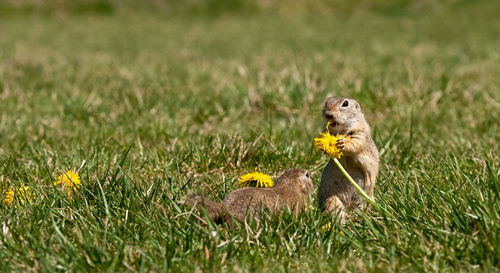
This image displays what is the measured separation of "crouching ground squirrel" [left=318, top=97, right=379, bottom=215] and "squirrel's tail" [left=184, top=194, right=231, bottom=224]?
67cm

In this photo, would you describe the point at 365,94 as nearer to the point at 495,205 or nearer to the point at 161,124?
the point at 161,124

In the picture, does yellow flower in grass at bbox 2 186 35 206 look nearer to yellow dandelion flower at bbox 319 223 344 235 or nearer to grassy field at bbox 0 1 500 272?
grassy field at bbox 0 1 500 272

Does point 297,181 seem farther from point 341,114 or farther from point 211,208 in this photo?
point 211,208

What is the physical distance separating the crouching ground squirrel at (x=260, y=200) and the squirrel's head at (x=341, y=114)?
376 mm

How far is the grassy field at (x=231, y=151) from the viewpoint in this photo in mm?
2547

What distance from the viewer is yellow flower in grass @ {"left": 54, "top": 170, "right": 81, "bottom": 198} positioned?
127 inches

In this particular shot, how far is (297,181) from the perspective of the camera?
3348 mm

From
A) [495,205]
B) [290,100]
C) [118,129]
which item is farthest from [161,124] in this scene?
[495,205]

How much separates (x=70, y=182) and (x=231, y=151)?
1311 mm

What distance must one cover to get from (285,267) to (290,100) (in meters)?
4.21

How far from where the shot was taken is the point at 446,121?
5.95m

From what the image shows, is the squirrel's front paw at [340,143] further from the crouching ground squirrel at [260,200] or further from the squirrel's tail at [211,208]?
the squirrel's tail at [211,208]

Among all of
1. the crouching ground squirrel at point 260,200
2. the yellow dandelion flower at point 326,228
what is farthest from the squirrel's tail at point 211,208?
the yellow dandelion flower at point 326,228

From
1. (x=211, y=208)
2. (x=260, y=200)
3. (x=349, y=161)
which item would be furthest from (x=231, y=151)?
(x=211, y=208)
